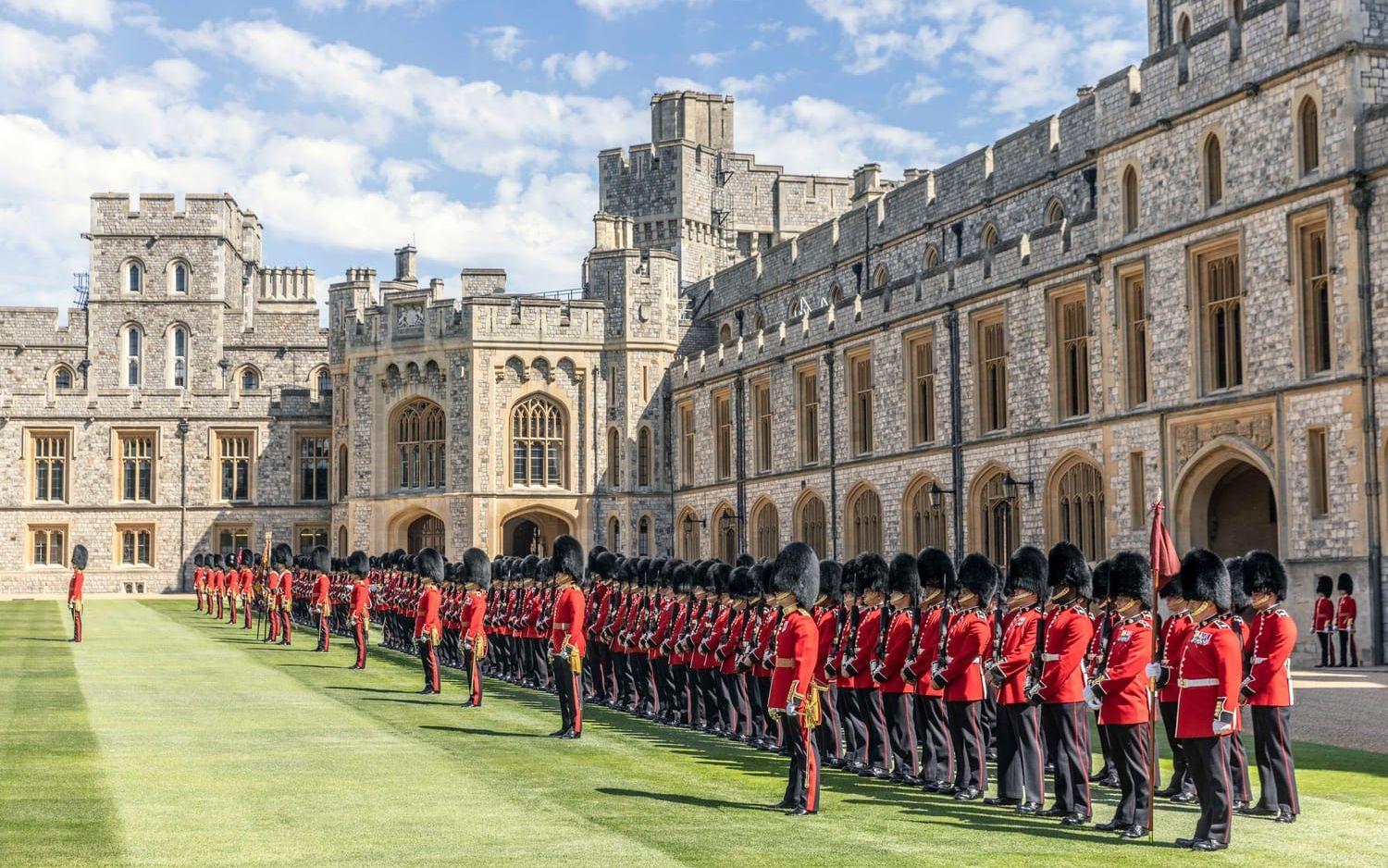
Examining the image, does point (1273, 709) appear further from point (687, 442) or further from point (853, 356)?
point (687, 442)

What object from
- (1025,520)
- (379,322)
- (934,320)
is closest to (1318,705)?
(1025,520)

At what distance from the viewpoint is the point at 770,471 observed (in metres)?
38.4

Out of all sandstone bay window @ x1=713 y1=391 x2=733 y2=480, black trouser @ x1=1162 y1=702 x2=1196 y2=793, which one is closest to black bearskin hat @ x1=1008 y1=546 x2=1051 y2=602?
black trouser @ x1=1162 y1=702 x2=1196 y2=793

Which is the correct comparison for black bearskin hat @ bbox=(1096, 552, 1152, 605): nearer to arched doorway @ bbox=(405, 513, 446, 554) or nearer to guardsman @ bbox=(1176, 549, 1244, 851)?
guardsman @ bbox=(1176, 549, 1244, 851)

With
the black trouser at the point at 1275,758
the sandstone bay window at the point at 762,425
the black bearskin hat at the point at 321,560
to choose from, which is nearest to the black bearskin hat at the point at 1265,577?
the black trouser at the point at 1275,758

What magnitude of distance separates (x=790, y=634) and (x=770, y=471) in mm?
27779

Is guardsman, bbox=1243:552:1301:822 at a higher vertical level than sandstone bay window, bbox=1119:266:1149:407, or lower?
lower

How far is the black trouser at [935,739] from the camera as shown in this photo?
38.3 ft

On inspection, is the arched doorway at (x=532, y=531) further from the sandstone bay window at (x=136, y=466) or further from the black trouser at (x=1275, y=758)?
the black trouser at (x=1275, y=758)

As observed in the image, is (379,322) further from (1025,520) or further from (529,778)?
(529,778)

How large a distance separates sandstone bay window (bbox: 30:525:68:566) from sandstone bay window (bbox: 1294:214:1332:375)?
42.8 metres

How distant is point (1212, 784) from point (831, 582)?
15.4 feet

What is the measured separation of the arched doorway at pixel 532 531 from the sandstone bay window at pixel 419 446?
7.78ft

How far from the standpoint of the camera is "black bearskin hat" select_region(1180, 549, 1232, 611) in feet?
32.8
